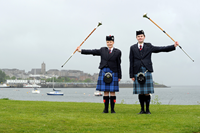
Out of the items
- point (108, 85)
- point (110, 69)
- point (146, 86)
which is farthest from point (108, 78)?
point (146, 86)

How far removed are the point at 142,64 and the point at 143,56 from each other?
274 millimetres

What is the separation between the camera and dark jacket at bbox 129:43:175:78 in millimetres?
9984

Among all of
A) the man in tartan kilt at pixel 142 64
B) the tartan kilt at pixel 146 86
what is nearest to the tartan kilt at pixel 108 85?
the man in tartan kilt at pixel 142 64

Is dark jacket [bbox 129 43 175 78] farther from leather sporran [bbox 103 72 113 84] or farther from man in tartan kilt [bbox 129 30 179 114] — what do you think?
leather sporran [bbox 103 72 113 84]

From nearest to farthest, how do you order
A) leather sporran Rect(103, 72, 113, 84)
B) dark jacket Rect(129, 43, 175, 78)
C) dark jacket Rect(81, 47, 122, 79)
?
dark jacket Rect(129, 43, 175, 78) → leather sporran Rect(103, 72, 113, 84) → dark jacket Rect(81, 47, 122, 79)

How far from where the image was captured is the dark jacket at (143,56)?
9.98 metres

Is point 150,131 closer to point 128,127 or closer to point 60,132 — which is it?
point 128,127

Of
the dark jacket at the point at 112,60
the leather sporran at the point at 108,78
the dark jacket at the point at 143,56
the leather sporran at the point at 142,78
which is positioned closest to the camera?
the leather sporran at the point at 142,78

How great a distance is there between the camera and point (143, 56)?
10055 millimetres

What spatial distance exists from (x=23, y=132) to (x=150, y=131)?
9.37 feet

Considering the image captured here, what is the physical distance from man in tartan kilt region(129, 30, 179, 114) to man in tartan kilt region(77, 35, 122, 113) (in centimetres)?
56

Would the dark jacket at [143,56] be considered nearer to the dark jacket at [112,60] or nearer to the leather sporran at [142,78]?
the leather sporran at [142,78]

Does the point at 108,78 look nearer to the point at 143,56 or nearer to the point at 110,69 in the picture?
the point at 110,69

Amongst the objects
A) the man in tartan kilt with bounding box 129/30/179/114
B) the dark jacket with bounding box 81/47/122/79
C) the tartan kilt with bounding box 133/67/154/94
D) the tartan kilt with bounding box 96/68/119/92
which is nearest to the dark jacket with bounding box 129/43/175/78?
the man in tartan kilt with bounding box 129/30/179/114
